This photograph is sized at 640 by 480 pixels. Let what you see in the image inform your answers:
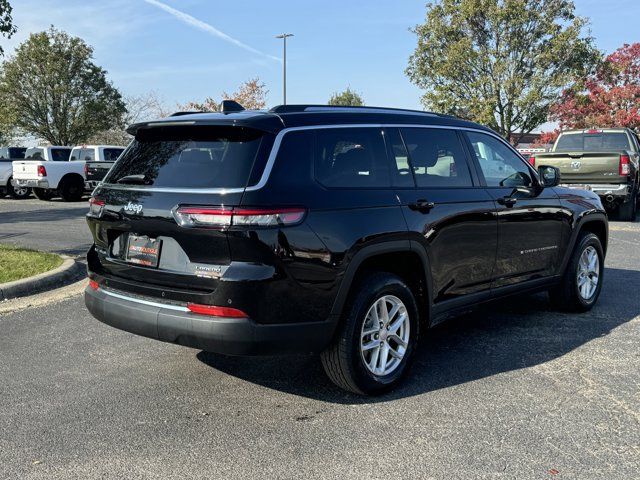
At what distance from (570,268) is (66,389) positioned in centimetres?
449

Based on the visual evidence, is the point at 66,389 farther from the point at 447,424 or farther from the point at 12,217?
the point at 12,217

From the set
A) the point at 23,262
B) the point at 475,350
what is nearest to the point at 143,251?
the point at 475,350

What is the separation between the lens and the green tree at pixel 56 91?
100 ft

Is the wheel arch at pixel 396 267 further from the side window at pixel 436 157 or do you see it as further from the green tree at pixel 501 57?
the green tree at pixel 501 57

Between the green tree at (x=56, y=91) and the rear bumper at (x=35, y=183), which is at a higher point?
the green tree at (x=56, y=91)

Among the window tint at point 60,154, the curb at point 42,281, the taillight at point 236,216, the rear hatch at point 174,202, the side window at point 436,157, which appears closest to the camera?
the taillight at point 236,216

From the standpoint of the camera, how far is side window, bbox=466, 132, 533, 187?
4914 millimetres

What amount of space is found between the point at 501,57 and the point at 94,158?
54.8ft

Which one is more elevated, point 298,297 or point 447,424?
point 298,297

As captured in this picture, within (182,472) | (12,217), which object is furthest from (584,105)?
(182,472)

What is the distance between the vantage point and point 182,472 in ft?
9.61

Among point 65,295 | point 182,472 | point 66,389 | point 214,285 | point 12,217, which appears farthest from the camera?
point 12,217

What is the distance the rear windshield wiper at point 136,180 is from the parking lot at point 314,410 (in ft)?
4.43

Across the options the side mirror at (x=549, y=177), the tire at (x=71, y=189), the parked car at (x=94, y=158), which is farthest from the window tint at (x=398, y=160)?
the tire at (x=71, y=189)
